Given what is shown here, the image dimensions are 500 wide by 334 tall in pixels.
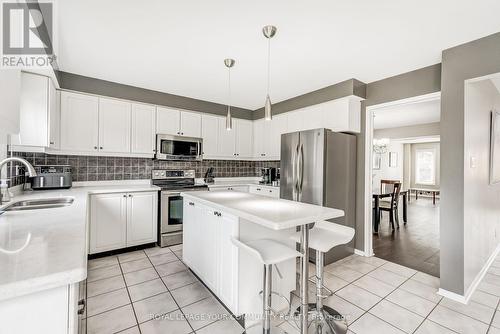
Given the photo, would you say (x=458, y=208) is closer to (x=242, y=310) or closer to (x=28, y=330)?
(x=242, y=310)

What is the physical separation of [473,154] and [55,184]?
16.1ft

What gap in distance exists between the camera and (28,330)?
74cm

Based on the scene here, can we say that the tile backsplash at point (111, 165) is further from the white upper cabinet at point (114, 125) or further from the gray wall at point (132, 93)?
the gray wall at point (132, 93)

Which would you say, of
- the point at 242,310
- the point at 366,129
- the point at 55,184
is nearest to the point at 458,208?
the point at 366,129

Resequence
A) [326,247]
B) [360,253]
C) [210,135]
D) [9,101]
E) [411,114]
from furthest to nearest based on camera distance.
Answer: [411,114]
[210,135]
[360,253]
[326,247]
[9,101]

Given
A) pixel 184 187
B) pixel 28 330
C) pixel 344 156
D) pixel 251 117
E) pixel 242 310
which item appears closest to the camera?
pixel 28 330

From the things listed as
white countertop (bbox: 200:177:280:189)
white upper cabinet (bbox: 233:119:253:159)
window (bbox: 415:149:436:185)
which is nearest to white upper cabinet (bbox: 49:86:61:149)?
white countertop (bbox: 200:177:280:189)

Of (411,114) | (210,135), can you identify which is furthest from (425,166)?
(210,135)

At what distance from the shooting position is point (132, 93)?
361 centimetres

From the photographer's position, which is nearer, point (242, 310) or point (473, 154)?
point (242, 310)

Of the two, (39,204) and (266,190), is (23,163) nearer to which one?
(39,204)

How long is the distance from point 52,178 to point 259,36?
9.85 feet

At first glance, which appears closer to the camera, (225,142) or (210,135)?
(210,135)

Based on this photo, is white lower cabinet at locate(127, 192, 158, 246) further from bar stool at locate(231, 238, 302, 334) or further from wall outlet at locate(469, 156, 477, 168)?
wall outlet at locate(469, 156, 477, 168)
